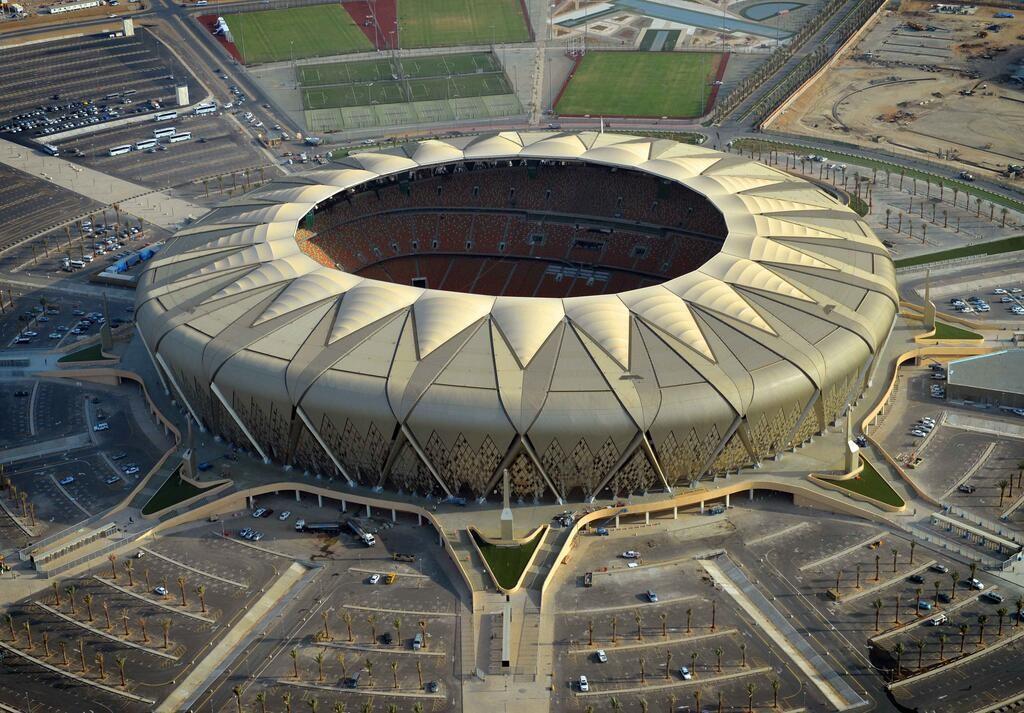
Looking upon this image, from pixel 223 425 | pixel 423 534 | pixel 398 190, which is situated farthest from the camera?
pixel 398 190

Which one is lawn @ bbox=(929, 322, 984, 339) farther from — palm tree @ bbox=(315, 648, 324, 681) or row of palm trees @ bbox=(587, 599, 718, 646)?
palm tree @ bbox=(315, 648, 324, 681)

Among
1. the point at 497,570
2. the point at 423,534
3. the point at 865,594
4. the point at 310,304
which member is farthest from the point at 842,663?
the point at 310,304

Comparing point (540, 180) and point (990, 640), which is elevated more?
point (540, 180)

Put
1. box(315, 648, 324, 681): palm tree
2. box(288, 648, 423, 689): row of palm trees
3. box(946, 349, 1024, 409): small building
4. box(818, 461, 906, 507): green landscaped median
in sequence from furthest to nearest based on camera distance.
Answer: box(946, 349, 1024, 409): small building → box(818, 461, 906, 507): green landscaped median → box(315, 648, 324, 681): palm tree → box(288, 648, 423, 689): row of palm trees

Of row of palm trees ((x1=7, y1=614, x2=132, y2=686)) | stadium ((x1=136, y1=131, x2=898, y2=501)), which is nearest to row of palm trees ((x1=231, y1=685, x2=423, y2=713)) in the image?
row of palm trees ((x1=7, y1=614, x2=132, y2=686))

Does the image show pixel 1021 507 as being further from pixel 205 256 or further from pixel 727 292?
pixel 205 256
